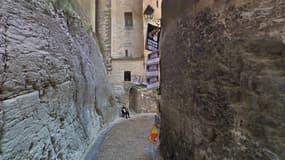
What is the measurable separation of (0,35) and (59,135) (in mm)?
2496

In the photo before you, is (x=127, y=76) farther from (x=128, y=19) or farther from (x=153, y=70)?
(x=153, y=70)

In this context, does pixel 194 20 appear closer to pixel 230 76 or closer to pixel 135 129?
pixel 230 76

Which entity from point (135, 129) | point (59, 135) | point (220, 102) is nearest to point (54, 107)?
point (59, 135)

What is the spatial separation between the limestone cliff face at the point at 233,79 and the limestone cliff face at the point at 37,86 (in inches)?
90.8

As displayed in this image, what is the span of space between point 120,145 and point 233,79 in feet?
21.5

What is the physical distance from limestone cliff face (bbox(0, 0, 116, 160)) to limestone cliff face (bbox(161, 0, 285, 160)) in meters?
2.31

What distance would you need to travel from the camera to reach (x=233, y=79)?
2.45 m

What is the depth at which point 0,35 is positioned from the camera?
10.7 ft

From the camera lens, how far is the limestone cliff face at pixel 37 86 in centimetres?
334

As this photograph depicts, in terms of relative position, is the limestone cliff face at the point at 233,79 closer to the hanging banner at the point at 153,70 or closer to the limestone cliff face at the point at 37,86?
the limestone cliff face at the point at 37,86

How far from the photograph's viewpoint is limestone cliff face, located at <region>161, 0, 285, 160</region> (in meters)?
1.93

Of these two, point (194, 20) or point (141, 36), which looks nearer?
point (194, 20)

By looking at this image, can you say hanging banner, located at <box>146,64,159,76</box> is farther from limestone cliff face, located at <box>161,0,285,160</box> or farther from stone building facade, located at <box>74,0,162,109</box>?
stone building facade, located at <box>74,0,162,109</box>

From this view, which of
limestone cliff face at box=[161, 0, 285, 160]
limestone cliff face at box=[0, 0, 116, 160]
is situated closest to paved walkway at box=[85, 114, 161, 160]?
limestone cliff face at box=[0, 0, 116, 160]
